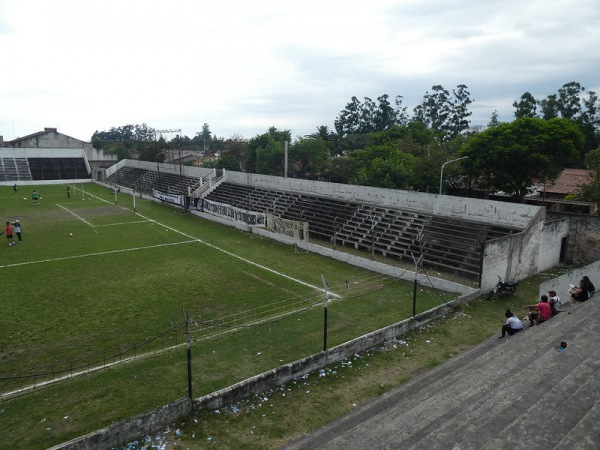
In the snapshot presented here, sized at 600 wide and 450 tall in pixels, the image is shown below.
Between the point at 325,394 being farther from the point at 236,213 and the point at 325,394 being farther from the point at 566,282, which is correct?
the point at 236,213

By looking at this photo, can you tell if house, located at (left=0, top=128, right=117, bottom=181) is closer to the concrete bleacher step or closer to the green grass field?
the green grass field

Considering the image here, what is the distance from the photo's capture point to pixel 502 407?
755 centimetres

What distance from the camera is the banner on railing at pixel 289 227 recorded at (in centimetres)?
2436

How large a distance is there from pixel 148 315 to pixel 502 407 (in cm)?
1109

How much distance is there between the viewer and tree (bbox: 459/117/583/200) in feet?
85.9

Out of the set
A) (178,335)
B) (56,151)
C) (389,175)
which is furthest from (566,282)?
(56,151)

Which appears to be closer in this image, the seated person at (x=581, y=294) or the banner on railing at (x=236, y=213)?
the seated person at (x=581, y=294)

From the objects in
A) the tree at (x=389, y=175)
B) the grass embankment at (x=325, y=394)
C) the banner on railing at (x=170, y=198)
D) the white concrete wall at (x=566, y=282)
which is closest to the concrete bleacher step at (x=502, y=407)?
the grass embankment at (x=325, y=394)

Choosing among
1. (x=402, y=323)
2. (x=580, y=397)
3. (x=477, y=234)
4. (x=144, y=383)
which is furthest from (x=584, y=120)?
(x=144, y=383)

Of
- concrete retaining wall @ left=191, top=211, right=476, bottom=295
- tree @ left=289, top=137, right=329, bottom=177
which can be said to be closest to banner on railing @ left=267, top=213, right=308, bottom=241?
concrete retaining wall @ left=191, top=211, right=476, bottom=295

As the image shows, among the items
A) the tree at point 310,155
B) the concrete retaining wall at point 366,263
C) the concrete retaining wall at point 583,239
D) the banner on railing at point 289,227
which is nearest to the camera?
the concrete retaining wall at point 366,263

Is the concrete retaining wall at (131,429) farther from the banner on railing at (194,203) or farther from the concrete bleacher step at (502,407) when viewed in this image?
the banner on railing at (194,203)

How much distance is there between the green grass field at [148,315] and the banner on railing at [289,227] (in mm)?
1061

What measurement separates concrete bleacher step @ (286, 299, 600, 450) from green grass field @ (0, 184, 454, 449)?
3.62 meters
